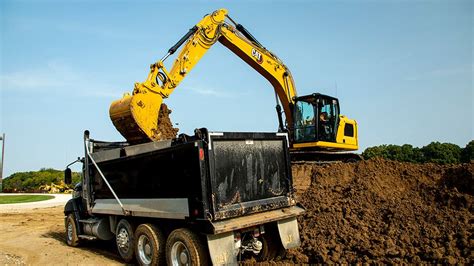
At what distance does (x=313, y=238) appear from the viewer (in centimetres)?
772

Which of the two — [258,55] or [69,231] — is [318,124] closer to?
[258,55]

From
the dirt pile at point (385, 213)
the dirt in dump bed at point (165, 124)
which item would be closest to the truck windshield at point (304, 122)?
the dirt pile at point (385, 213)

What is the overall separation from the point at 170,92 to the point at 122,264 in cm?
478

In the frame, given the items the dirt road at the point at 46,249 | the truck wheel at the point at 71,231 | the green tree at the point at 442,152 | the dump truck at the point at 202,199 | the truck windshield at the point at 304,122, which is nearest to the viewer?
the dump truck at the point at 202,199

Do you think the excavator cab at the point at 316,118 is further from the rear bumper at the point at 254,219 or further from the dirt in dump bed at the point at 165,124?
the rear bumper at the point at 254,219

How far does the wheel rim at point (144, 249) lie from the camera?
22.9 ft

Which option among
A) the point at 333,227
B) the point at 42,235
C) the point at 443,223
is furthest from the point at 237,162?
the point at 42,235

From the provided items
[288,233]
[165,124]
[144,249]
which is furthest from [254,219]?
[165,124]

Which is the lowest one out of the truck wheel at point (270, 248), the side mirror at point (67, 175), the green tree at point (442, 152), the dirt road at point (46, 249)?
the dirt road at point (46, 249)

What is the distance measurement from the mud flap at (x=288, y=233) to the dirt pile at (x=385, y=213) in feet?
0.74

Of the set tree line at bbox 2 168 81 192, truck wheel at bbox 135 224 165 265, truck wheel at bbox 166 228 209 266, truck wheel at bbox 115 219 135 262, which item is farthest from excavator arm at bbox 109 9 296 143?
tree line at bbox 2 168 81 192

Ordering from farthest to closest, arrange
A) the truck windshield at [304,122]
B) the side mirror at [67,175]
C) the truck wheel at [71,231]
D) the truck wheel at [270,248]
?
1. the truck windshield at [304,122]
2. the side mirror at [67,175]
3. the truck wheel at [71,231]
4. the truck wheel at [270,248]

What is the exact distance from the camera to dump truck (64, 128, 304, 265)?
233 inches

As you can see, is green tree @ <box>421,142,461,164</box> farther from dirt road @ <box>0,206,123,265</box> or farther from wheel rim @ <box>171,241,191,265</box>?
wheel rim @ <box>171,241,191,265</box>
